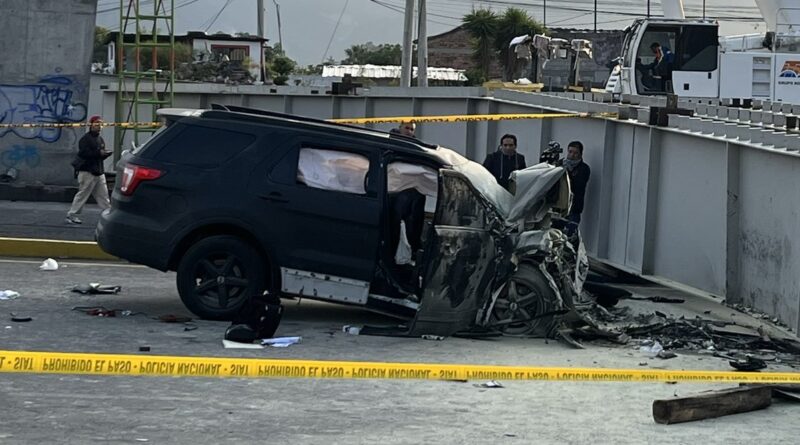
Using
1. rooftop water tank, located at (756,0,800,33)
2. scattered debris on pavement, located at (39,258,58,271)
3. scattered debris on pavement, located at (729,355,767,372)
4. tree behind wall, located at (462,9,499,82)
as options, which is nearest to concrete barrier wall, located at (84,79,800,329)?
scattered debris on pavement, located at (729,355,767,372)

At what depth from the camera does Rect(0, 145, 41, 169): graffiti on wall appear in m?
22.9

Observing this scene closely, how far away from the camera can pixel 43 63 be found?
2241 centimetres

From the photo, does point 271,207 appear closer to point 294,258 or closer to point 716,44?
point 294,258

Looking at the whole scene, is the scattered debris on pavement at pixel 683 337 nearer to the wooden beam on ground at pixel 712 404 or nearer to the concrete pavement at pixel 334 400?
the concrete pavement at pixel 334 400

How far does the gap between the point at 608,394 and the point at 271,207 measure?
11.7 feet

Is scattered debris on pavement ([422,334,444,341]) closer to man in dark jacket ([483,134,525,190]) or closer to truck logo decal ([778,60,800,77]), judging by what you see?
man in dark jacket ([483,134,525,190])

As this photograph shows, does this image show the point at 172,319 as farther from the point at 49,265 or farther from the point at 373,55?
the point at 373,55

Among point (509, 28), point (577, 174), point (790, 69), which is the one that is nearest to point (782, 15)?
point (790, 69)

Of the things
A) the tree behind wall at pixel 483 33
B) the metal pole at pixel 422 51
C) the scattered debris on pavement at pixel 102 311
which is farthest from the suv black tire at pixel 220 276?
the tree behind wall at pixel 483 33

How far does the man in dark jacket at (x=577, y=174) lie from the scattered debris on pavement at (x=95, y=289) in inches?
218

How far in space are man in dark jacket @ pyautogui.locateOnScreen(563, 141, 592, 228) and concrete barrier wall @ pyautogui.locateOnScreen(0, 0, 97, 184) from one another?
10523mm

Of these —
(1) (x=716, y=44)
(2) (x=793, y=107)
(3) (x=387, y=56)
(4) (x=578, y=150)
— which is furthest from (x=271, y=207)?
(3) (x=387, y=56)

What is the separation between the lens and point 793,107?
21.5 meters

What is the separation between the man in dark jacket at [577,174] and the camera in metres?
15.3
